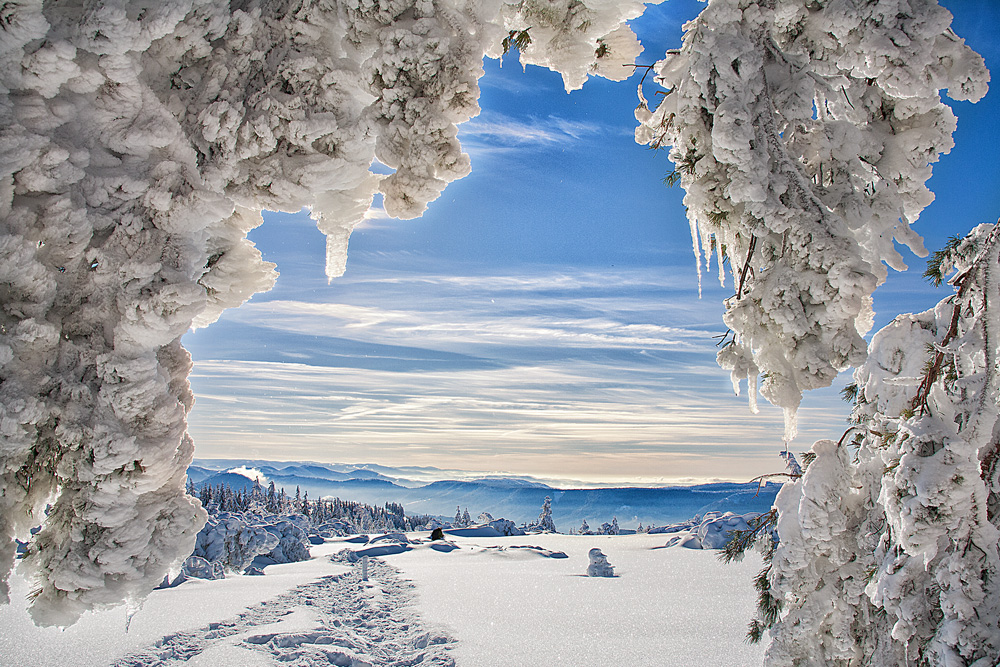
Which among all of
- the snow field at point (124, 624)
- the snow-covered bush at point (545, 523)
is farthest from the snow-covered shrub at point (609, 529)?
the snow field at point (124, 624)

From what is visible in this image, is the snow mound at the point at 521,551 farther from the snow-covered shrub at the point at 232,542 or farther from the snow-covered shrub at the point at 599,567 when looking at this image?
the snow-covered shrub at the point at 232,542

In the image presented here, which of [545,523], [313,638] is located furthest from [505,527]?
[313,638]

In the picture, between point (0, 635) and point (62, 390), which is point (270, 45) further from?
point (0, 635)

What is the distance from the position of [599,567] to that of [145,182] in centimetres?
871

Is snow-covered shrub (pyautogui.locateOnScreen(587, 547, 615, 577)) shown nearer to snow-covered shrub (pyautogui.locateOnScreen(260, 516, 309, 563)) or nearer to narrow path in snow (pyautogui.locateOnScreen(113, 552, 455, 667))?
narrow path in snow (pyautogui.locateOnScreen(113, 552, 455, 667))

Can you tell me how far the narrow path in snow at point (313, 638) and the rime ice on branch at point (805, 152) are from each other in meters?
5.04

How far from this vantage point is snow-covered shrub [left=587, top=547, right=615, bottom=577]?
8.82m

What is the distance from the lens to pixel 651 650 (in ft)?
17.5

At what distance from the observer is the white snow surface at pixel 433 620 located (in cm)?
532

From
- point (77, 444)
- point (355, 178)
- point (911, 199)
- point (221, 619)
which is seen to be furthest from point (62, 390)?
point (221, 619)

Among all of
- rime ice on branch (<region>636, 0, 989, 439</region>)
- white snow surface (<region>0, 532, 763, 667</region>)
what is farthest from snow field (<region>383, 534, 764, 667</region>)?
rime ice on branch (<region>636, 0, 989, 439</region>)

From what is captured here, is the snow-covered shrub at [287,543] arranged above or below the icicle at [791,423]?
below

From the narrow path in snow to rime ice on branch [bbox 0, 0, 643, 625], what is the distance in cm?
432

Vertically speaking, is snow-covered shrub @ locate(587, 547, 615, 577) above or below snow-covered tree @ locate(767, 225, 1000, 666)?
below
